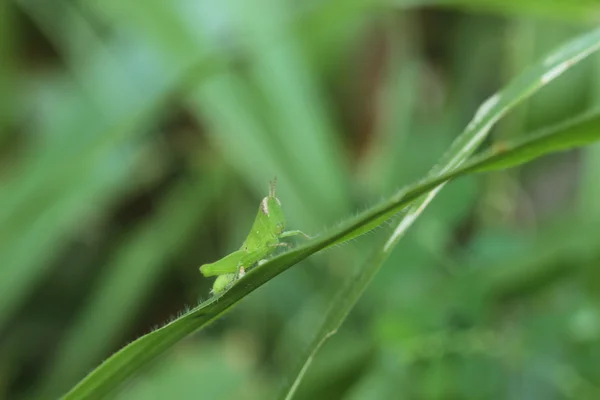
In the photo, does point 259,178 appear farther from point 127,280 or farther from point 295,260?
point 295,260

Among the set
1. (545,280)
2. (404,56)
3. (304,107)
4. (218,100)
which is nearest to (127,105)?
(218,100)

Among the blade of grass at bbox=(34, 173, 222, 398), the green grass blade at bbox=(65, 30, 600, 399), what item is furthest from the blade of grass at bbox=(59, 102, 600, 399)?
the blade of grass at bbox=(34, 173, 222, 398)

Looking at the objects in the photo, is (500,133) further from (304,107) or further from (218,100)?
(218,100)

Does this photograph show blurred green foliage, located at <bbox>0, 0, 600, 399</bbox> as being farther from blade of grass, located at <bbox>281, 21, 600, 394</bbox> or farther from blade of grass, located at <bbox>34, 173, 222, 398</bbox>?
blade of grass, located at <bbox>281, 21, 600, 394</bbox>

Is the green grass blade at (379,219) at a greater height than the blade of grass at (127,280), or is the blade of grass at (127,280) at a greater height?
the green grass blade at (379,219)

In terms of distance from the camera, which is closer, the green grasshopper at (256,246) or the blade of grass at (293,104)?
the green grasshopper at (256,246)

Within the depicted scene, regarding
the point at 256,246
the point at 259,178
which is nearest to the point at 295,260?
the point at 256,246

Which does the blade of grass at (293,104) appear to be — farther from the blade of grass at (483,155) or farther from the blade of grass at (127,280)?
the blade of grass at (483,155)

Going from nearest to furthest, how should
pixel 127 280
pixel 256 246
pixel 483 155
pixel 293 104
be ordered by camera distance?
1. pixel 483 155
2. pixel 256 246
3. pixel 127 280
4. pixel 293 104

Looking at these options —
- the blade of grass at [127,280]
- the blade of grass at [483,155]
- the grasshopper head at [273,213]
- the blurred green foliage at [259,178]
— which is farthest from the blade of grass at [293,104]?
the blade of grass at [483,155]
